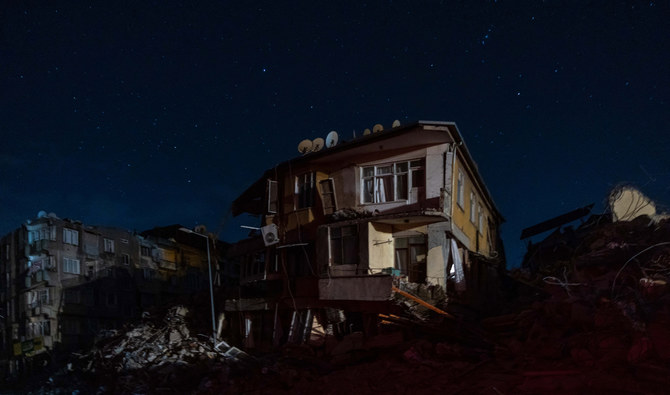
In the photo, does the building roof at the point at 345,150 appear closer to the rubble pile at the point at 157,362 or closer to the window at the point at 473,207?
the window at the point at 473,207

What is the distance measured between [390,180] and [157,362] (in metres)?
13.6

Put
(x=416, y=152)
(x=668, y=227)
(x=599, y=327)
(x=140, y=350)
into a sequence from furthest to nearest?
(x=140, y=350)
(x=416, y=152)
(x=668, y=227)
(x=599, y=327)

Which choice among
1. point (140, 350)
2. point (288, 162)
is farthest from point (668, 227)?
point (140, 350)

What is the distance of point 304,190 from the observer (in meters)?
22.6

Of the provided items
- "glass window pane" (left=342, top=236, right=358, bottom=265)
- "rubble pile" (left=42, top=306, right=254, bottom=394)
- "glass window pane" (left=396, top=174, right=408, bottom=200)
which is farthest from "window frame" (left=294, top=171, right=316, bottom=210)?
"rubble pile" (left=42, top=306, right=254, bottom=394)

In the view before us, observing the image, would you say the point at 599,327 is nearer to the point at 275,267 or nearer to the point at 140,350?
the point at 275,267

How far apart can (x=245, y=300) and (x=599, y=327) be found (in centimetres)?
1705

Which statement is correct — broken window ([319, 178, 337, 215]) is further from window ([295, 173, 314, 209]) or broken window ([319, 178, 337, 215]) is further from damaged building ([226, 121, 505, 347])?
window ([295, 173, 314, 209])

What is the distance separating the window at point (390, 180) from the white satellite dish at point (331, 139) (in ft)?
7.52

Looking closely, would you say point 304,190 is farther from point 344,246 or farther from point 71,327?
point 71,327

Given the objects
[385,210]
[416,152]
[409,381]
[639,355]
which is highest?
[416,152]

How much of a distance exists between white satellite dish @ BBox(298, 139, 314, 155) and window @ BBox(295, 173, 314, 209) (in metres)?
1.28

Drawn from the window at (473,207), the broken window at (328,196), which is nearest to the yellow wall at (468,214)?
the window at (473,207)

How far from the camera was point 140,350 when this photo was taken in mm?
22375
